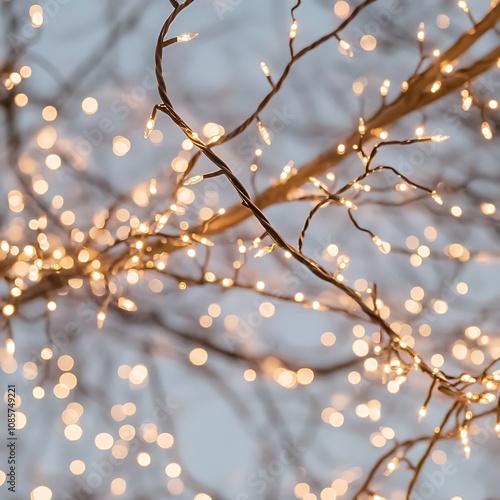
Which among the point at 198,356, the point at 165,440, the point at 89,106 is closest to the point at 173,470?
the point at 165,440

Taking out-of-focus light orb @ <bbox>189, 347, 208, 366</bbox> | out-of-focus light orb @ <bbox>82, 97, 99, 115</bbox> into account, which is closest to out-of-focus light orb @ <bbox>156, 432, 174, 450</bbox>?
out-of-focus light orb @ <bbox>189, 347, 208, 366</bbox>

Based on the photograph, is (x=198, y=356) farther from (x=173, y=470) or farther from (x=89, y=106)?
(x=89, y=106)

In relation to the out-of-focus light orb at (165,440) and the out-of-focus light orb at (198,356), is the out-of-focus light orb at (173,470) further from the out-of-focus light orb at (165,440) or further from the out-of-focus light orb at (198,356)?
the out-of-focus light orb at (198,356)

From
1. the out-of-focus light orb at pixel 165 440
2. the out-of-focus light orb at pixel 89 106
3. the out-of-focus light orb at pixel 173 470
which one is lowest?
the out-of-focus light orb at pixel 173 470

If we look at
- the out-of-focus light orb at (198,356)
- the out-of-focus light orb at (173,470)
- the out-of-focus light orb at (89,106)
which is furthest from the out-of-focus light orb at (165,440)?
the out-of-focus light orb at (89,106)

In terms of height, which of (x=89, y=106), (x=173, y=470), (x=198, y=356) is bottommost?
(x=173, y=470)

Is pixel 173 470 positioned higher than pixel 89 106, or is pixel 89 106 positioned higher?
pixel 89 106

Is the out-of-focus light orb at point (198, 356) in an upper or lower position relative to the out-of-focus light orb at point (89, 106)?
lower

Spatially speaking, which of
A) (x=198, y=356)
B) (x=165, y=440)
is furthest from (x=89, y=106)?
(x=165, y=440)

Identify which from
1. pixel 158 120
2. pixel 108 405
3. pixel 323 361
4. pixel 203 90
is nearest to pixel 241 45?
pixel 203 90

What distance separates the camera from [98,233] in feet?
3.66

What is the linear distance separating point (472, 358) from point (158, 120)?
0.76 metres

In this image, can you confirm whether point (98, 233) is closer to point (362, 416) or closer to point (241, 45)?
point (241, 45)

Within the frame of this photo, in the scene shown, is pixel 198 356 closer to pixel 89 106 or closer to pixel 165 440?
→ pixel 165 440
